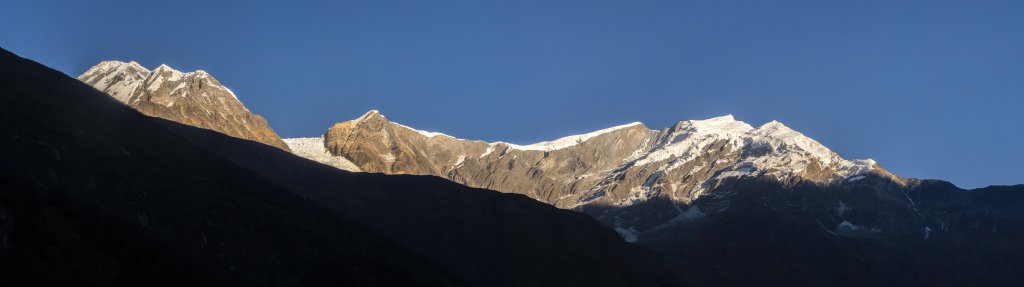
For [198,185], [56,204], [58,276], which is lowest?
[58,276]

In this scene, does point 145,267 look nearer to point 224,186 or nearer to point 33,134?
point 33,134

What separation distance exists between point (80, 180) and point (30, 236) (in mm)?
39408

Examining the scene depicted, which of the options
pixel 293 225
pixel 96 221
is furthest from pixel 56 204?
pixel 293 225

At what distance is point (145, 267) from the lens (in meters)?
99.2

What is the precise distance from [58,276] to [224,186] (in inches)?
2607

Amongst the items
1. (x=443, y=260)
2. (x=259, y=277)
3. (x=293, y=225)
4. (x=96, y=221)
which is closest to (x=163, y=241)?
(x=259, y=277)

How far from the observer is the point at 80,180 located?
13038 centimetres

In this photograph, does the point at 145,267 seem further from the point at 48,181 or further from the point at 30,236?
the point at 48,181

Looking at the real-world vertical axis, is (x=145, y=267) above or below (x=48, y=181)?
below

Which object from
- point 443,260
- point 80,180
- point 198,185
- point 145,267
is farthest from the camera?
point 443,260

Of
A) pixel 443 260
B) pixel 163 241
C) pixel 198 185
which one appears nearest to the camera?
pixel 163 241

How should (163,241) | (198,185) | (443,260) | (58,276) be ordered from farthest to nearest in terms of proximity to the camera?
1. (443,260)
2. (198,185)
3. (163,241)
4. (58,276)

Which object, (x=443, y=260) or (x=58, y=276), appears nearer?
(x=58, y=276)

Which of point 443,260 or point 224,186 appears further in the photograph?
point 443,260
